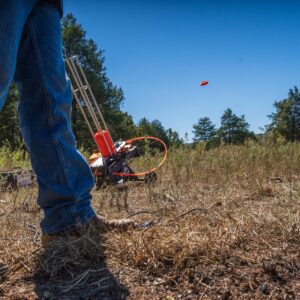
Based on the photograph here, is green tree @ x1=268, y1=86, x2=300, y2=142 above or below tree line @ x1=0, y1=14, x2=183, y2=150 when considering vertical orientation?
below

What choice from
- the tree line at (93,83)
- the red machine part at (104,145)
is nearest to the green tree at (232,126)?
the tree line at (93,83)

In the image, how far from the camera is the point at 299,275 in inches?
45.6

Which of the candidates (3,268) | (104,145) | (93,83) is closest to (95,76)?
(93,83)

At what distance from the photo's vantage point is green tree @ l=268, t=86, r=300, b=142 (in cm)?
3856

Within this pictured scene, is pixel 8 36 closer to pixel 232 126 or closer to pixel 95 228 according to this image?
pixel 95 228

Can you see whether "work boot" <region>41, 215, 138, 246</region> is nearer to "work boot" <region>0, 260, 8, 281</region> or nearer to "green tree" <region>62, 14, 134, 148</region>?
"work boot" <region>0, 260, 8, 281</region>

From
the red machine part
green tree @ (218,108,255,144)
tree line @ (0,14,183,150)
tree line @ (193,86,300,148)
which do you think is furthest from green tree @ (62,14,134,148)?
green tree @ (218,108,255,144)

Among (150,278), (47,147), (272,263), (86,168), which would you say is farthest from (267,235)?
(47,147)

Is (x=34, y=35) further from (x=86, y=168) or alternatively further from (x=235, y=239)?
(x=235, y=239)

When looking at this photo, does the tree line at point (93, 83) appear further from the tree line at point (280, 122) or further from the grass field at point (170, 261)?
the grass field at point (170, 261)

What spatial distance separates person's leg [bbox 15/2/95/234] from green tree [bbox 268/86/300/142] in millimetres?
39213

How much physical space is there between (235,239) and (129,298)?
0.55 m

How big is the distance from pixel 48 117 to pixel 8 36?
0.39 meters

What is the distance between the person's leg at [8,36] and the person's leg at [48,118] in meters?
0.22
